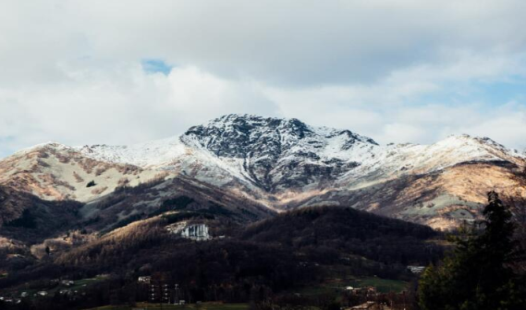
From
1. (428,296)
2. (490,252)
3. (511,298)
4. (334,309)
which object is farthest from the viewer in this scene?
(334,309)

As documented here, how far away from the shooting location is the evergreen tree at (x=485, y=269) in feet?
174

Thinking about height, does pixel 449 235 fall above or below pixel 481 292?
above

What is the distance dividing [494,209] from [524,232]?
25.2 feet

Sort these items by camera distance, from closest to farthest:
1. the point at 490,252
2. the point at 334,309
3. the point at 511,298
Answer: the point at 511,298, the point at 490,252, the point at 334,309

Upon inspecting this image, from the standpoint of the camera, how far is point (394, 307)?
7835 inches

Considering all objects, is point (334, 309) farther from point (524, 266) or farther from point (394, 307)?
point (524, 266)

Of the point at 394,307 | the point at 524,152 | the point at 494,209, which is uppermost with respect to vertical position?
the point at 524,152

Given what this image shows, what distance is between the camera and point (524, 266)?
189ft

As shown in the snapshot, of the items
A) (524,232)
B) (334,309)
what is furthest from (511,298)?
(334,309)

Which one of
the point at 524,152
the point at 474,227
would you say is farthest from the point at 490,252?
the point at 524,152

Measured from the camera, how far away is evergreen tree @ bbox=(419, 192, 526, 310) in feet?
174

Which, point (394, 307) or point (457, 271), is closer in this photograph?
point (457, 271)

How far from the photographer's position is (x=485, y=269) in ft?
180

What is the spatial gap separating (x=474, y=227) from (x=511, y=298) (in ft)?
26.1
